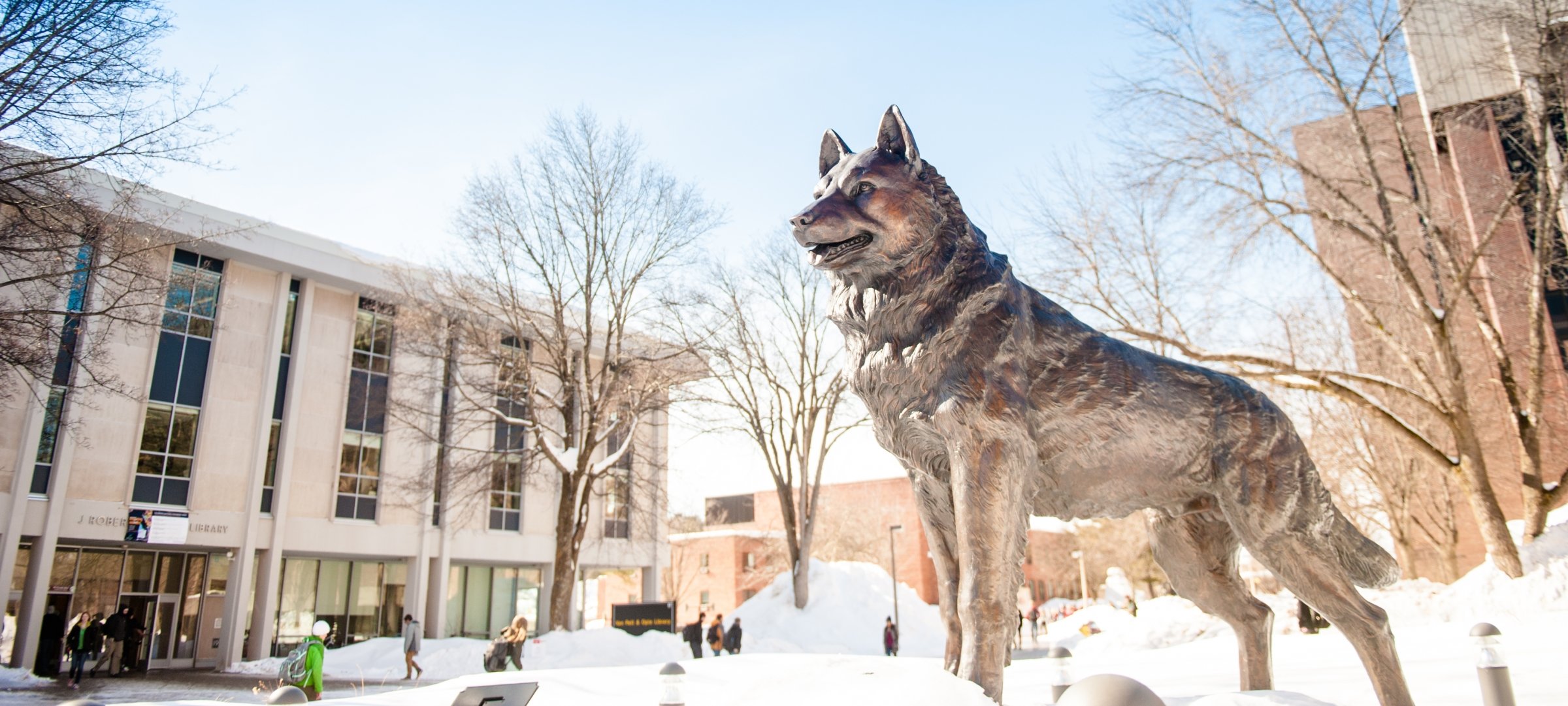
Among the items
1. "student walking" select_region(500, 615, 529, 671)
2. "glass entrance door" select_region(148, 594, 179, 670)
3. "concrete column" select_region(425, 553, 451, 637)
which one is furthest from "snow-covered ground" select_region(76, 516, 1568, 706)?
"concrete column" select_region(425, 553, 451, 637)

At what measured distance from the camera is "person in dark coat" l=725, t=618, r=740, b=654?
73.6ft

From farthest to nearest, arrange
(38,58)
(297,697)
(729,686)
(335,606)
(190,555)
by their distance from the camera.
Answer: (335,606), (190,555), (38,58), (297,697), (729,686)

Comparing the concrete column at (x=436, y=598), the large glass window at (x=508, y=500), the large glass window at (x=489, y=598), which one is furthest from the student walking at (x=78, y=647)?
the large glass window at (x=508, y=500)

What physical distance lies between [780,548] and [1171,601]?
2828 centimetres

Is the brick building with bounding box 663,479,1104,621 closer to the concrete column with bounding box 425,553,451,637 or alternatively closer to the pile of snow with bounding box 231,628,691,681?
the concrete column with bounding box 425,553,451,637

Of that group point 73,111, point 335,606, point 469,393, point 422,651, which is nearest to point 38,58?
point 73,111

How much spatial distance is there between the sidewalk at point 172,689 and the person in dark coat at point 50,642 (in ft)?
4.87

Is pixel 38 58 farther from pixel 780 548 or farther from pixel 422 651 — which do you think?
pixel 780 548

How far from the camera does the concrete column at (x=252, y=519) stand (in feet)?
73.3

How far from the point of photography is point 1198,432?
332cm

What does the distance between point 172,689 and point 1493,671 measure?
1843 centimetres

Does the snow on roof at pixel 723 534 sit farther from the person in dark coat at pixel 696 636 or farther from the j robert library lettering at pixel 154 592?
the j robert library lettering at pixel 154 592

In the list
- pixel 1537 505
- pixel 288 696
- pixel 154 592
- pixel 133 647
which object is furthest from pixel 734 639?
pixel 288 696

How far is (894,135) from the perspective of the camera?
332 centimetres
